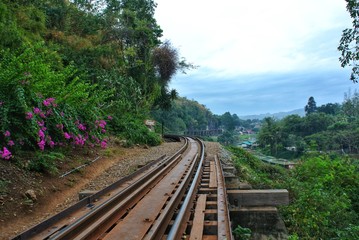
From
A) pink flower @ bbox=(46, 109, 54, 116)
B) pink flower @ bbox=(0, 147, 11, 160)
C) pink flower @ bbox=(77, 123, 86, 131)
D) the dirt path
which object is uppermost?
pink flower @ bbox=(46, 109, 54, 116)

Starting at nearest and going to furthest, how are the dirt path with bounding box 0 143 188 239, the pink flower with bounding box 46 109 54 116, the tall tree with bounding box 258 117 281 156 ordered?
1. the dirt path with bounding box 0 143 188 239
2. the pink flower with bounding box 46 109 54 116
3. the tall tree with bounding box 258 117 281 156

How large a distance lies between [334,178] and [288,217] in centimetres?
850

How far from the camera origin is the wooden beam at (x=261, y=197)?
5.45 metres

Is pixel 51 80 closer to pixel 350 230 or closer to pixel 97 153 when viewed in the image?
pixel 97 153

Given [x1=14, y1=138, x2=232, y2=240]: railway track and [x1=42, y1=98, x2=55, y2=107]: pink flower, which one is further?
[x1=42, y1=98, x2=55, y2=107]: pink flower

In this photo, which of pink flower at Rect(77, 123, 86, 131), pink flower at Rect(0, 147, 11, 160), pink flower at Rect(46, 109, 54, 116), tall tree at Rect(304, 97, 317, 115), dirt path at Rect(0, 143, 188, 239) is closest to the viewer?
dirt path at Rect(0, 143, 188, 239)

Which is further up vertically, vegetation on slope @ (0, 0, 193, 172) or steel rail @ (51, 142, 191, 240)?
vegetation on slope @ (0, 0, 193, 172)

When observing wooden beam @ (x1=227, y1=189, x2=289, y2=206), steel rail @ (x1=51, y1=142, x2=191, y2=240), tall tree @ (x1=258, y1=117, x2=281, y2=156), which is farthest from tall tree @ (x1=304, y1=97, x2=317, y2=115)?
steel rail @ (x1=51, y1=142, x2=191, y2=240)

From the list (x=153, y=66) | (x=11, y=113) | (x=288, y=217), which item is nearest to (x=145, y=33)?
(x=153, y=66)

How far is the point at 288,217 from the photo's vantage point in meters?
6.13

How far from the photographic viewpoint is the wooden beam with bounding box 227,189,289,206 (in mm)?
5445

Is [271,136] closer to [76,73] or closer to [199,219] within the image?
[76,73]

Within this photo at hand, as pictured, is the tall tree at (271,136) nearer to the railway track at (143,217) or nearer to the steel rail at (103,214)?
the railway track at (143,217)

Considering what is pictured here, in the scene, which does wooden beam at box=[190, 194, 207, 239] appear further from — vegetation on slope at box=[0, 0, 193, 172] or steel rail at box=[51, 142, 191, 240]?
vegetation on slope at box=[0, 0, 193, 172]
